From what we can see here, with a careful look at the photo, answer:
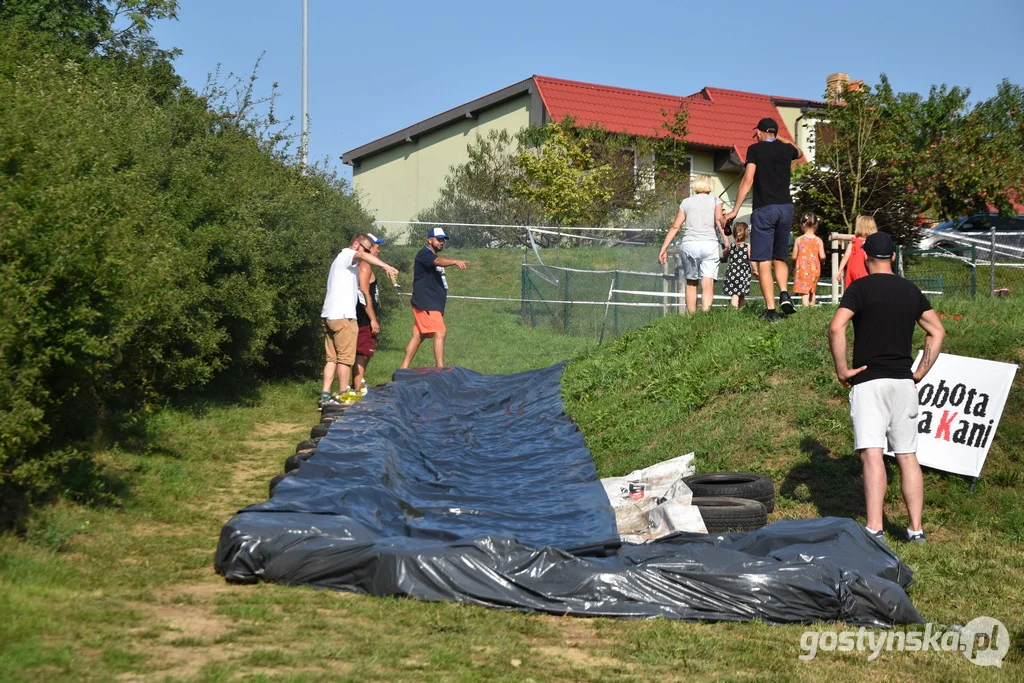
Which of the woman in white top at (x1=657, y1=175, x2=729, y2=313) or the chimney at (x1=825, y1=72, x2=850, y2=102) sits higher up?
the chimney at (x1=825, y1=72, x2=850, y2=102)

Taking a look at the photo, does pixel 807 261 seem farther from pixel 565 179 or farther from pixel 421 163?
pixel 421 163

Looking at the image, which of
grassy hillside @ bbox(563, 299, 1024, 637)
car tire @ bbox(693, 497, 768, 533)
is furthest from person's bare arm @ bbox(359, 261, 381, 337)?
car tire @ bbox(693, 497, 768, 533)

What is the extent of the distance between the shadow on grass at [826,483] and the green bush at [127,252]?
522cm

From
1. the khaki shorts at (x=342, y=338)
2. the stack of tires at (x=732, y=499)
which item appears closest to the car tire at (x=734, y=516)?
the stack of tires at (x=732, y=499)

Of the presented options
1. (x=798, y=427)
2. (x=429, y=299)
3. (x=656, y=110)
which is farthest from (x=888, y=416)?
(x=656, y=110)

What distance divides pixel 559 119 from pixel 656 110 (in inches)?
172

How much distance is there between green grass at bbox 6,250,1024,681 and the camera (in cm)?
478

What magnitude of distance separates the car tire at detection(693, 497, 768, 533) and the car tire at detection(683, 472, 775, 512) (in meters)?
0.50

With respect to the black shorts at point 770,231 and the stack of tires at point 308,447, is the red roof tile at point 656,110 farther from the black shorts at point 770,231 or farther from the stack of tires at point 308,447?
the stack of tires at point 308,447

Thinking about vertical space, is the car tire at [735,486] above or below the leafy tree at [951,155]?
below

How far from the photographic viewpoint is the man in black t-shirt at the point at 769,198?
37.8 feet

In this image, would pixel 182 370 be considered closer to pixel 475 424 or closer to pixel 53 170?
pixel 475 424

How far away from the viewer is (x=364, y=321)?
1334cm

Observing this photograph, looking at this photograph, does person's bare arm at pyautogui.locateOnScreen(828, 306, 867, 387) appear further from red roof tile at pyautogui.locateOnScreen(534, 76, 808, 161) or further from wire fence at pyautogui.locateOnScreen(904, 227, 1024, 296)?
red roof tile at pyautogui.locateOnScreen(534, 76, 808, 161)
